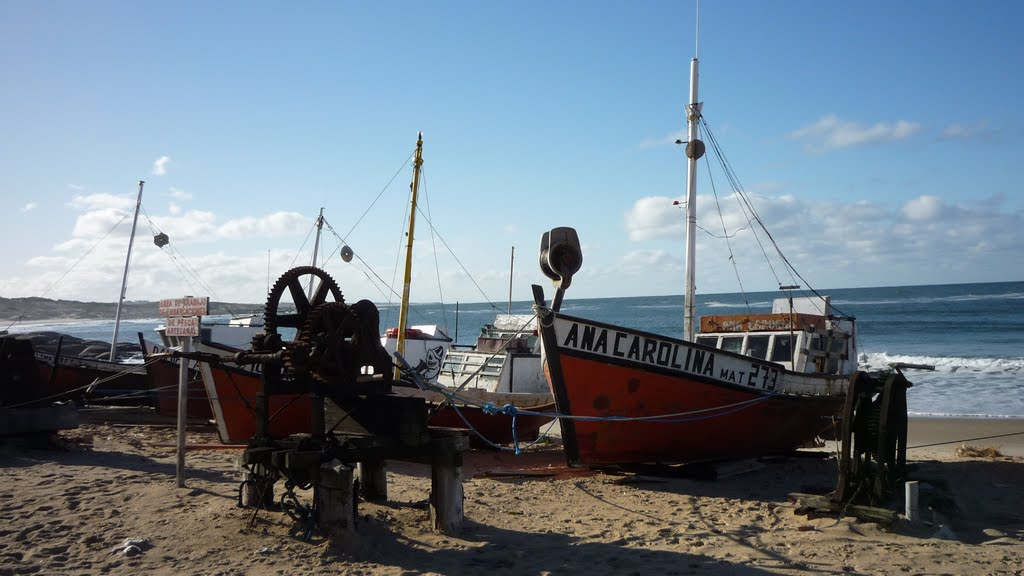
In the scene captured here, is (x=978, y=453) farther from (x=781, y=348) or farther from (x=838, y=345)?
(x=781, y=348)

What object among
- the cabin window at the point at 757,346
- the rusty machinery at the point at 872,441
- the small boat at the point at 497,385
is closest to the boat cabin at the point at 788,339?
the cabin window at the point at 757,346

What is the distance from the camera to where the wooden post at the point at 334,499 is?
6.68m

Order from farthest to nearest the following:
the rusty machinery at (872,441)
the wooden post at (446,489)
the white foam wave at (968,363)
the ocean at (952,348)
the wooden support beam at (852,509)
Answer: the white foam wave at (968,363), the ocean at (952,348), the rusty machinery at (872,441), the wooden support beam at (852,509), the wooden post at (446,489)

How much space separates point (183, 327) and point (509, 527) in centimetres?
425

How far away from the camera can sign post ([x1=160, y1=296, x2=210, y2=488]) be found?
28.7ft

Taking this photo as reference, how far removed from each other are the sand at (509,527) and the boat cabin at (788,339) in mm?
3026

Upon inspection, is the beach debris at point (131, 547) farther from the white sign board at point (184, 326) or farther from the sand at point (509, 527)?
the white sign board at point (184, 326)

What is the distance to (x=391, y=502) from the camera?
8469 millimetres

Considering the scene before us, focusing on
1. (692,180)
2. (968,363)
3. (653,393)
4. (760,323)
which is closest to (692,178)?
(692,180)

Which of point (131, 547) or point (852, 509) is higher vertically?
point (852, 509)

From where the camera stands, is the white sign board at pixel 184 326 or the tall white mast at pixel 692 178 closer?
the white sign board at pixel 184 326

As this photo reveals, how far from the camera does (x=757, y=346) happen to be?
1432cm

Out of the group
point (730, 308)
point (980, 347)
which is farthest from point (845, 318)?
point (730, 308)

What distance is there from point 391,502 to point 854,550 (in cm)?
459
